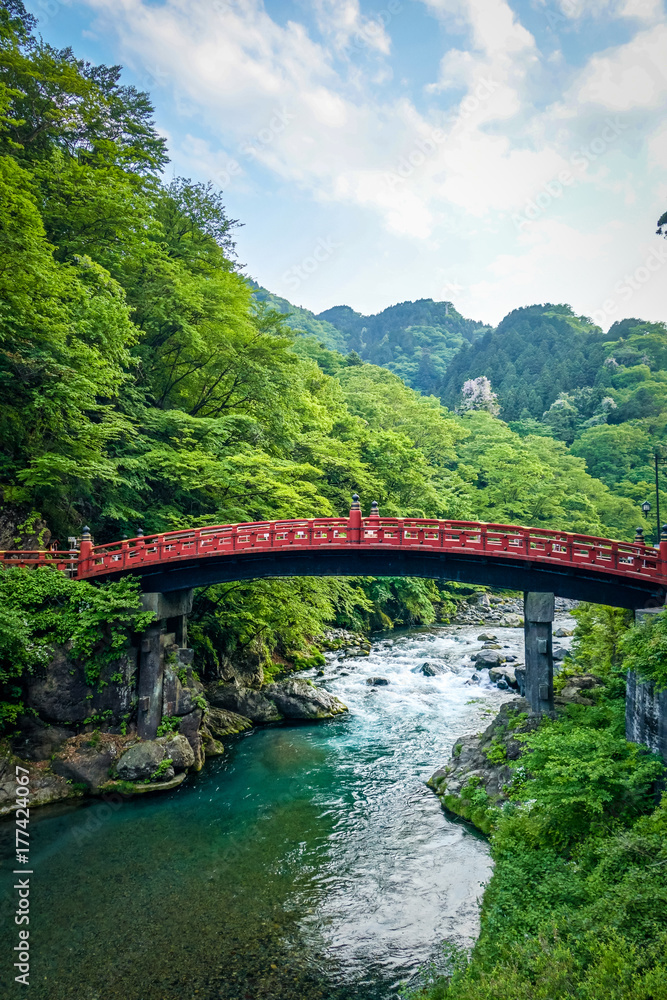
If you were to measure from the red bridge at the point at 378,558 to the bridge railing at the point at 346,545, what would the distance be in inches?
1.3

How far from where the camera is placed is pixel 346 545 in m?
19.1

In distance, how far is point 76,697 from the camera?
17.1 metres

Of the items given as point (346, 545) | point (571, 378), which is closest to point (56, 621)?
point (346, 545)

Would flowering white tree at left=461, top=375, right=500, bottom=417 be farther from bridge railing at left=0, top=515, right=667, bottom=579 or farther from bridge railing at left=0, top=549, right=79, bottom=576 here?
bridge railing at left=0, top=549, right=79, bottom=576

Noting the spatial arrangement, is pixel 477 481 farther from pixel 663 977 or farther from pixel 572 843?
pixel 663 977

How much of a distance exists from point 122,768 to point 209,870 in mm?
4957

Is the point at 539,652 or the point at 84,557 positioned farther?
the point at 84,557

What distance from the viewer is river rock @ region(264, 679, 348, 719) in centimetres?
2267

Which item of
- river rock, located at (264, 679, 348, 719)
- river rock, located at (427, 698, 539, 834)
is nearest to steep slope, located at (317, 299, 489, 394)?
river rock, located at (264, 679, 348, 719)

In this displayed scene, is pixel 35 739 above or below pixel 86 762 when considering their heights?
above

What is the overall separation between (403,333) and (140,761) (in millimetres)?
135529

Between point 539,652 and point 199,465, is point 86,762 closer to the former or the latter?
point 199,465

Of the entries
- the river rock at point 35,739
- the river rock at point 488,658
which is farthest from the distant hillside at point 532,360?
the river rock at point 35,739

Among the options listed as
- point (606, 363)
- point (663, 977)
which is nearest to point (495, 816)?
point (663, 977)
